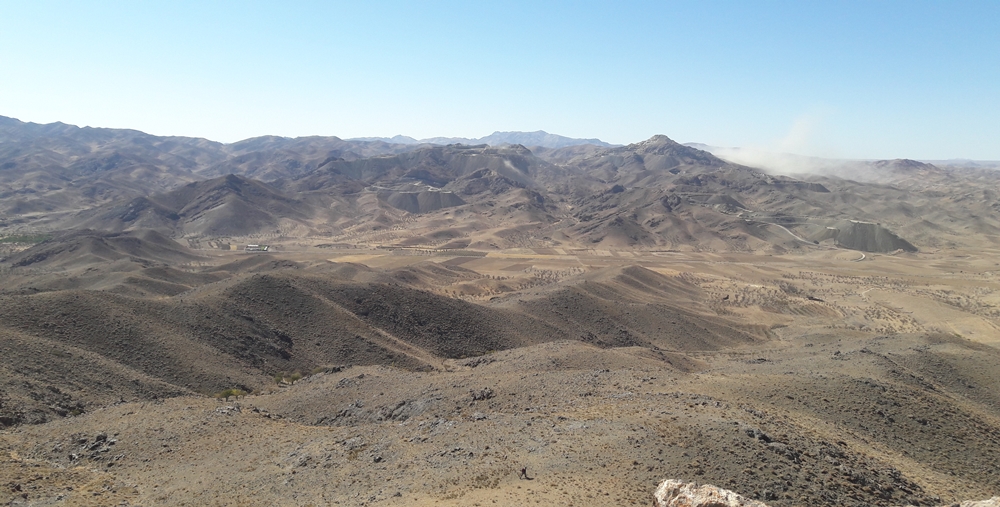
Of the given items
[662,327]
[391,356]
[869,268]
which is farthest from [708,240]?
[391,356]

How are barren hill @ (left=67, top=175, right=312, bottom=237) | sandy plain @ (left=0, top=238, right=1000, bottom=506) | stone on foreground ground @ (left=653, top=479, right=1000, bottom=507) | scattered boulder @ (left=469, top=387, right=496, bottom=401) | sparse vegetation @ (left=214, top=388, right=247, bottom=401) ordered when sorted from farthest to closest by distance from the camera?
Answer: barren hill @ (left=67, top=175, right=312, bottom=237)
sparse vegetation @ (left=214, top=388, right=247, bottom=401)
scattered boulder @ (left=469, top=387, right=496, bottom=401)
sandy plain @ (left=0, top=238, right=1000, bottom=506)
stone on foreground ground @ (left=653, top=479, right=1000, bottom=507)

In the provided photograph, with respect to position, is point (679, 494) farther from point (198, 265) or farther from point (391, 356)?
point (198, 265)

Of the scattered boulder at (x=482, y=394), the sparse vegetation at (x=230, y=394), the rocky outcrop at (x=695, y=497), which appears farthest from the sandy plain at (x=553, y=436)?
the sparse vegetation at (x=230, y=394)

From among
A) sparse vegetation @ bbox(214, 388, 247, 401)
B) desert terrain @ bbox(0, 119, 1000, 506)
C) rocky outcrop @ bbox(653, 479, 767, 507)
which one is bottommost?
sparse vegetation @ bbox(214, 388, 247, 401)

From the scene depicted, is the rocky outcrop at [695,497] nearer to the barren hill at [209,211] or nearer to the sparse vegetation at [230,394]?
the sparse vegetation at [230,394]

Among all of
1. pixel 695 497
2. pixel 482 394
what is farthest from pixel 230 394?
pixel 695 497

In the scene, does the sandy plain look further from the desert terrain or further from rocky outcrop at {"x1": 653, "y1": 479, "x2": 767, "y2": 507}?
rocky outcrop at {"x1": 653, "y1": 479, "x2": 767, "y2": 507}

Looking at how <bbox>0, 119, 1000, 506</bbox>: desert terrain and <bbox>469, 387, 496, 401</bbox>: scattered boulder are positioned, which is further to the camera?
<bbox>469, 387, 496, 401</bbox>: scattered boulder

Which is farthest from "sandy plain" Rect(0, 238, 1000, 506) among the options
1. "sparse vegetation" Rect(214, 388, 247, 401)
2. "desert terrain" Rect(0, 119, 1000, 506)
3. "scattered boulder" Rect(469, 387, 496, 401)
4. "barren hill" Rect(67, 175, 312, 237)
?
"barren hill" Rect(67, 175, 312, 237)

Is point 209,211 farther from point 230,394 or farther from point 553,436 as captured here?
point 553,436
